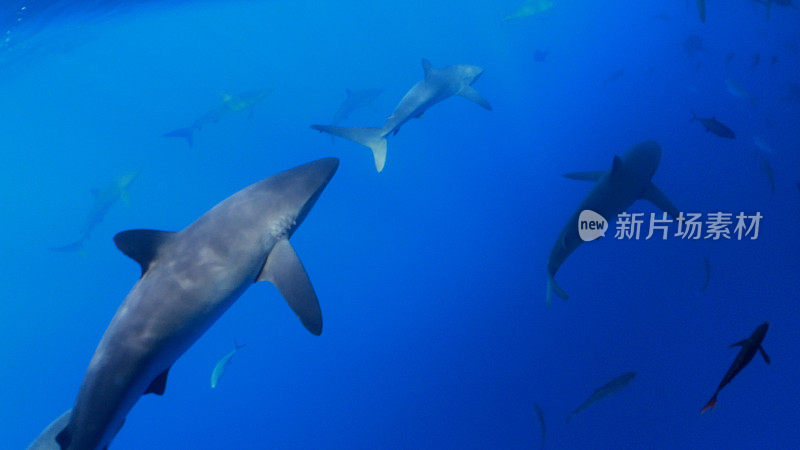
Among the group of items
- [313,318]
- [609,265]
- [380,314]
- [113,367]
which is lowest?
[380,314]

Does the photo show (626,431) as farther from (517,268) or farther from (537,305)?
(517,268)

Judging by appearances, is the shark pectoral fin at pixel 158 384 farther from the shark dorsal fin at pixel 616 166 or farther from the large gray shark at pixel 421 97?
the shark dorsal fin at pixel 616 166

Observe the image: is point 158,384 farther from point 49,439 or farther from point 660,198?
point 660,198

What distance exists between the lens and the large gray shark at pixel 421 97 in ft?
22.1

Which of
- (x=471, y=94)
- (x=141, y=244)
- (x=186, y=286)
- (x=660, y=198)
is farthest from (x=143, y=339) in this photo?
(x=471, y=94)

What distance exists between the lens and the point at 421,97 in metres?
6.73

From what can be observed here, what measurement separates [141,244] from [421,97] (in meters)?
4.33

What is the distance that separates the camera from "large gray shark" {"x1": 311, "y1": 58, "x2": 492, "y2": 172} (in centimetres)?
675

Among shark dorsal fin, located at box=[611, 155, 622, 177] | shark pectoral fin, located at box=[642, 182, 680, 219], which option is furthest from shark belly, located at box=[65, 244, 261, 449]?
shark pectoral fin, located at box=[642, 182, 680, 219]

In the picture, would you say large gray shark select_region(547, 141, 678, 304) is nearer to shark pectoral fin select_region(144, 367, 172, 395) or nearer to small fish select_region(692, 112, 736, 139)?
small fish select_region(692, 112, 736, 139)

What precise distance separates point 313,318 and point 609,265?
322 inches

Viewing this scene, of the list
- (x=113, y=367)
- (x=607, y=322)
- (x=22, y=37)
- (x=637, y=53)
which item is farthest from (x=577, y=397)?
(x=22, y=37)

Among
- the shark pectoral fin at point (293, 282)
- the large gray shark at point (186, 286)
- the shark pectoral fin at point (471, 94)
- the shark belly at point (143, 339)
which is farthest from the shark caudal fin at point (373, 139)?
the shark belly at point (143, 339)

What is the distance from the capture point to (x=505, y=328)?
9719 millimetres
